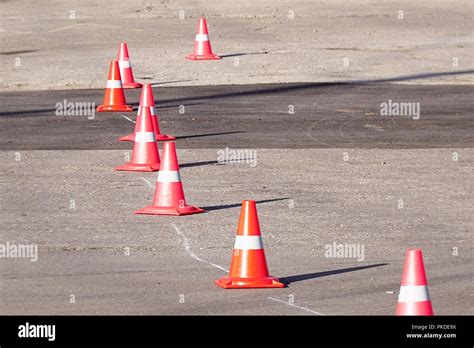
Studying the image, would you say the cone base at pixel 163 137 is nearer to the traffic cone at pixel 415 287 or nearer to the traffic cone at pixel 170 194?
the traffic cone at pixel 170 194

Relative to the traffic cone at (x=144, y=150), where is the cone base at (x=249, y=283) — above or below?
below

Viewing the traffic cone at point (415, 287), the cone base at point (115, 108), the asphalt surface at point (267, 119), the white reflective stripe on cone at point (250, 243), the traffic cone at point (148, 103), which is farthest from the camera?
the cone base at point (115, 108)

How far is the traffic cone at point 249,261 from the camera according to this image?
33.4 ft

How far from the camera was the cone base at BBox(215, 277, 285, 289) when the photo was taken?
10.1m

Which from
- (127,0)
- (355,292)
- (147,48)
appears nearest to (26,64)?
(147,48)

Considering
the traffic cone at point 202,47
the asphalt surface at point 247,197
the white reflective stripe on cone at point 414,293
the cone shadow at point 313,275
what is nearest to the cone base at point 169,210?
the asphalt surface at point 247,197

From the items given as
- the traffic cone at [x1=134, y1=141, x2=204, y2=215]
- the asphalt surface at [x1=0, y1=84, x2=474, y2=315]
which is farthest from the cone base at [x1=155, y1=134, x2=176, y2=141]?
the traffic cone at [x1=134, y1=141, x2=204, y2=215]

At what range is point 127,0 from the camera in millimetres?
37531

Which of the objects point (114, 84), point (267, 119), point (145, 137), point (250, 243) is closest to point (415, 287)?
point (250, 243)

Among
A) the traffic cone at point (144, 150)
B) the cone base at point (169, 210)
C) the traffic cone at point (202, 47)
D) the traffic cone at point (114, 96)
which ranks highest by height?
the traffic cone at point (202, 47)

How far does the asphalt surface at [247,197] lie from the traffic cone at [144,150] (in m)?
0.18

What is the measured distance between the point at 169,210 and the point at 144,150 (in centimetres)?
240

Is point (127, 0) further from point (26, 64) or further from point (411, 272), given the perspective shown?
point (411, 272)

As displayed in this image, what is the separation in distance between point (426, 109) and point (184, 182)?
683 centimetres
